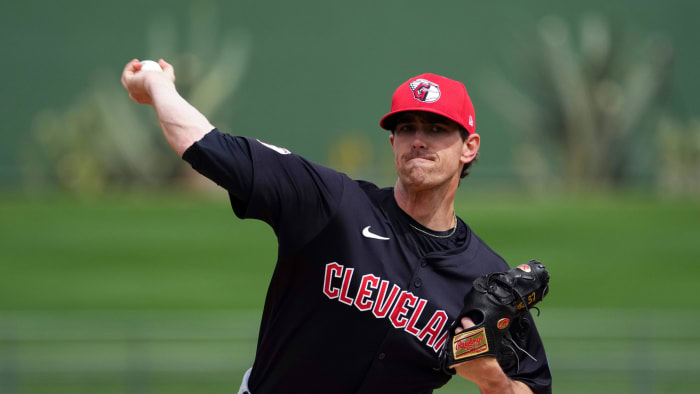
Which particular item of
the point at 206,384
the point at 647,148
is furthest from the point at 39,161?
the point at 647,148

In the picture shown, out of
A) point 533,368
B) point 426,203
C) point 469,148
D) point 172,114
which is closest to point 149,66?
point 172,114

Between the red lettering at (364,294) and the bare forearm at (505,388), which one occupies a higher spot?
the red lettering at (364,294)

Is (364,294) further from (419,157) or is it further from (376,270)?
(419,157)

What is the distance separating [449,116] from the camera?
3.31 meters

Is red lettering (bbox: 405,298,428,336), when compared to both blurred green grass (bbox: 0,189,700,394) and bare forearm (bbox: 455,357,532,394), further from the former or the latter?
blurred green grass (bbox: 0,189,700,394)

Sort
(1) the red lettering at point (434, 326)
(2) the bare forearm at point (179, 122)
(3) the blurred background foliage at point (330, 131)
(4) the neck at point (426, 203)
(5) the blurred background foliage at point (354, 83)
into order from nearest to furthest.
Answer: (2) the bare forearm at point (179, 122), (1) the red lettering at point (434, 326), (4) the neck at point (426, 203), (3) the blurred background foliage at point (330, 131), (5) the blurred background foliage at point (354, 83)

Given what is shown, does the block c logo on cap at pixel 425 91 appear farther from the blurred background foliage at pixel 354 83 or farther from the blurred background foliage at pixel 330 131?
the blurred background foliage at pixel 354 83

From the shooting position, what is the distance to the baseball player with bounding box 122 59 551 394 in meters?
3.11

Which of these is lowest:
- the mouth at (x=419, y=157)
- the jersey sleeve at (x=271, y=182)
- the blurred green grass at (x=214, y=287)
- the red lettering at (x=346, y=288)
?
the red lettering at (x=346, y=288)

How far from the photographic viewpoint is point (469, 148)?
11.6 ft

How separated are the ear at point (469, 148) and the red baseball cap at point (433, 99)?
8cm

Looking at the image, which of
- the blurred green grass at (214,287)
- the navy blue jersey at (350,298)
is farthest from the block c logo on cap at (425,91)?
the blurred green grass at (214,287)

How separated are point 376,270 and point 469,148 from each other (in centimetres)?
62

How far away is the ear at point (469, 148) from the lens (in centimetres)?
349
